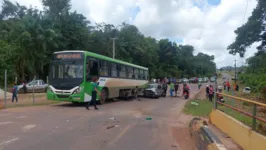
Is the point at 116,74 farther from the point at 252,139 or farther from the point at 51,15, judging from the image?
the point at 51,15

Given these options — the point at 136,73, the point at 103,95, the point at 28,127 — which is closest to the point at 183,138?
the point at 28,127

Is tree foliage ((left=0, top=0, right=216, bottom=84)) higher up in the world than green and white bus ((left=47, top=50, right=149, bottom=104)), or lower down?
higher up

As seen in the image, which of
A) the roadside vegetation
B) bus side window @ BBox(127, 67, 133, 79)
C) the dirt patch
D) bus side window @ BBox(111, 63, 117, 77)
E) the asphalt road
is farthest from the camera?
the roadside vegetation

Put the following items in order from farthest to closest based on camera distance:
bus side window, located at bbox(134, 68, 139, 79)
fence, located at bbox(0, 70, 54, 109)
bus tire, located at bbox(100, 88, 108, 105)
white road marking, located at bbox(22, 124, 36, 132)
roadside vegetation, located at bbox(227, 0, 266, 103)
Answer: roadside vegetation, located at bbox(227, 0, 266, 103) < bus side window, located at bbox(134, 68, 139, 79) < bus tire, located at bbox(100, 88, 108, 105) < fence, located at bbox(0, 70, 54, 109) < white road marking, located at bbox(22, 124, 36, 132)

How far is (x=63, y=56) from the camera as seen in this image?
16.0 meters

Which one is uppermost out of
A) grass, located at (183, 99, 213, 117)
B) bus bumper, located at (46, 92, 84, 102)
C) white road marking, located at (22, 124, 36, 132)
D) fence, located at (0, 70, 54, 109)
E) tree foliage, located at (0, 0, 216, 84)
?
tree foliage, located at (0, 0, 216, 84)

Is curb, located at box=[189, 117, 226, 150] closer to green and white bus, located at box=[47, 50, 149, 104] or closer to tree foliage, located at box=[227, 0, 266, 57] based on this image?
green and white bus, located at box=[47, 50, 149, 104]

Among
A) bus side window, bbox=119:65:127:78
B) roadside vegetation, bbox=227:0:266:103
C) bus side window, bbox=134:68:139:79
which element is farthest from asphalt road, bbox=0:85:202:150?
roadside vegetation, bbox=227:0:266:103

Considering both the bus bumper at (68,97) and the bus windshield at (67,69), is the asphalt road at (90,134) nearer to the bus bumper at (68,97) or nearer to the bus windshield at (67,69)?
the bus bumper at (68,97)

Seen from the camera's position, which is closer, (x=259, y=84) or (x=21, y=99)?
(x=21, y=99)

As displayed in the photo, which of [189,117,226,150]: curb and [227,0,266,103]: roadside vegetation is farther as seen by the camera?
[227,0,266,103]: roadside vegetation

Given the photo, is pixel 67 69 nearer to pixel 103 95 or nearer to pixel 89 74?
pixel 89 74

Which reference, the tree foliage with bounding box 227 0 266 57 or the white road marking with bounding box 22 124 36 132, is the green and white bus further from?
the tree foliage with bounding box 227 0 266 57

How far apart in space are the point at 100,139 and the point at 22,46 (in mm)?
31577
